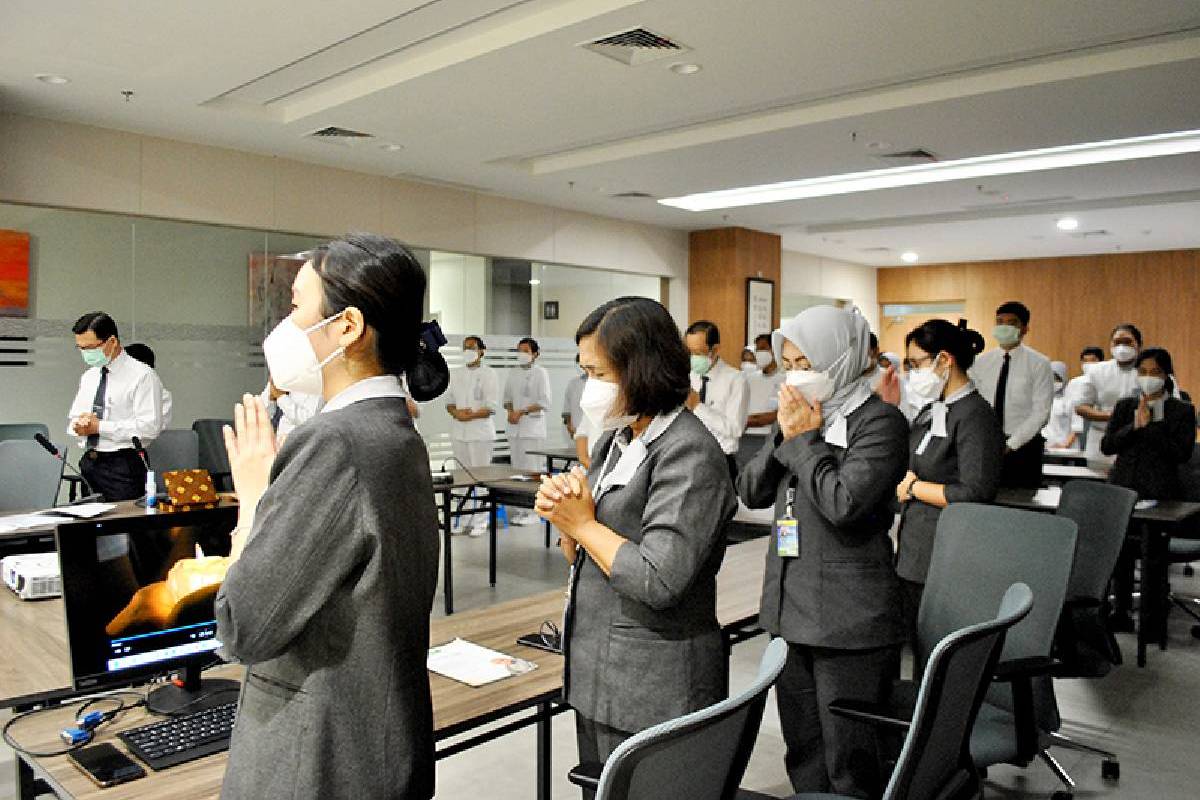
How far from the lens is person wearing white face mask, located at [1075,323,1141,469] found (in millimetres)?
6992

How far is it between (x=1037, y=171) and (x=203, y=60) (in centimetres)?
590

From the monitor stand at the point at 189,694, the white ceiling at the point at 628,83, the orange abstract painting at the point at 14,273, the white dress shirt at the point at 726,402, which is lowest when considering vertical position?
the monitor stand at the point at 189,694

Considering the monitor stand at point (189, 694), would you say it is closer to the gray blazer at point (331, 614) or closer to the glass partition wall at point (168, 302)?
the gray blazer at point (331, 614)

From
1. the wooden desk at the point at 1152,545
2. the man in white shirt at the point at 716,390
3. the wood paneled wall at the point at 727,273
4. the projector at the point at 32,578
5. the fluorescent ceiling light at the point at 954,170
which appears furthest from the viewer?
the wood paneled wall at the point at 727,273

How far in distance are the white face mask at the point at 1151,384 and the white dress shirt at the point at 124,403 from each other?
5757 mm

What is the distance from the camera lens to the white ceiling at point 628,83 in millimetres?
4016

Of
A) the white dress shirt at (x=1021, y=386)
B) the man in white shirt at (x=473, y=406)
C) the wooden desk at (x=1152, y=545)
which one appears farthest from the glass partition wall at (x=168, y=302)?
the white dress shirt at (x=1021, y=386)

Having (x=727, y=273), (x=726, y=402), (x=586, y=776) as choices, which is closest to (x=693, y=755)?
(x=586, y=776)

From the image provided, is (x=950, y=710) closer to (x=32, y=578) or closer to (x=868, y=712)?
(x=868, y=712)

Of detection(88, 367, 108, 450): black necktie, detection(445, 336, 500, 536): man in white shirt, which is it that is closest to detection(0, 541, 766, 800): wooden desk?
detection(88, 367, 108, 450): black necktie

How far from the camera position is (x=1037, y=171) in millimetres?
6988

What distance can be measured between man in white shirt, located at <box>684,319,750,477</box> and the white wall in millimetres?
5481

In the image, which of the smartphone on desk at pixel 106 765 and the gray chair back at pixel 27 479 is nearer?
the smartphone on desk at pixel 106 765

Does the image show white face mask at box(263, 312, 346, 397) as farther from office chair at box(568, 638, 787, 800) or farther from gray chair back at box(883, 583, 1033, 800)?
gray chair back at box(883, 583, 1033, 800)
